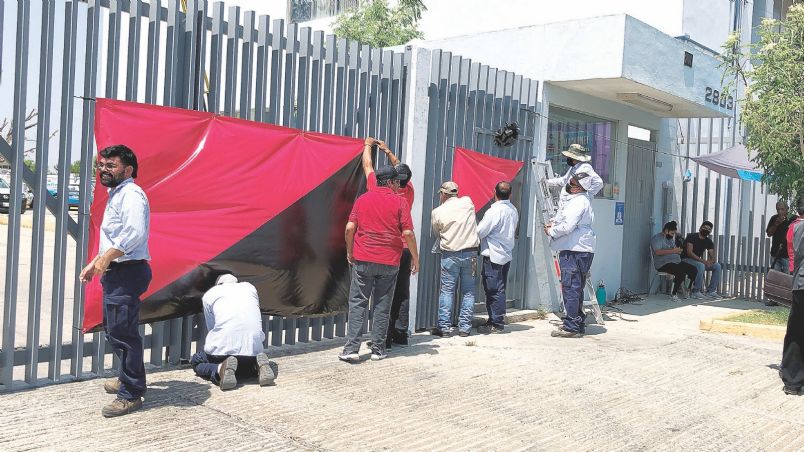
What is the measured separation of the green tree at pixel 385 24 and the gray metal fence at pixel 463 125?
9.99 meters

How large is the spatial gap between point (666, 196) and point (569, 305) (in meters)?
5.76

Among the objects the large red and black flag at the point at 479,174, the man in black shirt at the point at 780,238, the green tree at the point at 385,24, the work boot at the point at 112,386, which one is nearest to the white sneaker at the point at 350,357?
the work boot at the point at 112,386

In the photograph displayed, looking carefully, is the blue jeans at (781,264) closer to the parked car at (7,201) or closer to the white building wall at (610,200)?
the white building wall at (610,200)

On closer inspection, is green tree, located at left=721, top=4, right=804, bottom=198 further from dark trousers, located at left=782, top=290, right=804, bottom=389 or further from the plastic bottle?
dark trousers, located at left=782, top=290, right=804, bottom=389

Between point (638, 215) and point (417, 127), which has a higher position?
point (417, 127)

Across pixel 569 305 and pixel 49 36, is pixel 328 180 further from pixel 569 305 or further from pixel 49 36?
pixel 569 305

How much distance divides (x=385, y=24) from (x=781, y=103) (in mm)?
11479

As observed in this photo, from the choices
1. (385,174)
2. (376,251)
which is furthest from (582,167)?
(376,251)

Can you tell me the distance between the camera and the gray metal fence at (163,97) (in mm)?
5023

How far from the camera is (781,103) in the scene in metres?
10.0

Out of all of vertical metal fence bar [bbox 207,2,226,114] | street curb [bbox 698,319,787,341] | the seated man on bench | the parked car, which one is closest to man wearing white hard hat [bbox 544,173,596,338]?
street curb [bbox 698,319,787,341]

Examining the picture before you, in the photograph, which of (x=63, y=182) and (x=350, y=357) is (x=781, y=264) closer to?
(x=350, y=357)

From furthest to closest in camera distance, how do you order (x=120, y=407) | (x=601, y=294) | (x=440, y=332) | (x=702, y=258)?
(x=702, y=258)
(x=601, y=294)
(x=440, y=332)
(x=120, y=407)

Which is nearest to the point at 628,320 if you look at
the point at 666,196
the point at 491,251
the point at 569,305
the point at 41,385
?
the point at 569,305
